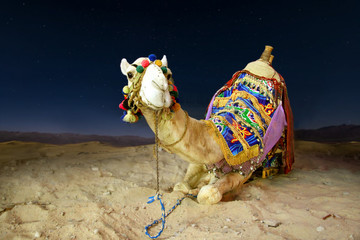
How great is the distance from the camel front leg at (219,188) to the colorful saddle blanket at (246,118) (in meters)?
0.15

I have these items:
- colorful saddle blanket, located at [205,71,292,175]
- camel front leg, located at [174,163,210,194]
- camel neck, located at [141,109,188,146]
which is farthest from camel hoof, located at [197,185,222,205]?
camel neck, located at [141,109,188,146]

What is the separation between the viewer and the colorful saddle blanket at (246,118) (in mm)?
2805

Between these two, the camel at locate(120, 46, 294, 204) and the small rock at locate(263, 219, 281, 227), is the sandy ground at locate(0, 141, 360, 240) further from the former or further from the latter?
the camel at locate(120, 46, 294, 204)

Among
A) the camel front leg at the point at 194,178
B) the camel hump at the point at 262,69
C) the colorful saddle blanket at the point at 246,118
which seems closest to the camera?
the colorful saddle blanket at the point at 246,118

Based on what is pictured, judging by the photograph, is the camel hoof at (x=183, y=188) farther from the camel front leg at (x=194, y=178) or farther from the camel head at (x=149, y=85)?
the camel head at (x=149, y=85)

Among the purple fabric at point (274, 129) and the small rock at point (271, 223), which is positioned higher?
the purple fabric at point (274, 129)

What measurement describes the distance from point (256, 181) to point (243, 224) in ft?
5.05

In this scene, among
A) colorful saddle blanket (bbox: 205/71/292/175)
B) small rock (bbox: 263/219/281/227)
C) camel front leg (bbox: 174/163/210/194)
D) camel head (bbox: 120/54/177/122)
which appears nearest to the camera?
camel head (bbox: 120/54/177/122)

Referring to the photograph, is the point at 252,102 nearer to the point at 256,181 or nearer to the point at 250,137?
the point at 250,137

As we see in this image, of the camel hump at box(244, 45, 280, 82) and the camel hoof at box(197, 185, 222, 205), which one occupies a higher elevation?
the camel hump at box(244, 45, 280, 82)

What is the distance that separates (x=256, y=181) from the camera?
3627mm

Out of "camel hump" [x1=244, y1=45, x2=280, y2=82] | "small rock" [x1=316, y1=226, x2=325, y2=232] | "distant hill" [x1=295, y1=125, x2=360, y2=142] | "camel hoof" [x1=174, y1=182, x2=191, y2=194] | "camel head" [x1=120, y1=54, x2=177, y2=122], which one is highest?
"camel hump" [x1=244, y1=45, x2=280, y2=82]

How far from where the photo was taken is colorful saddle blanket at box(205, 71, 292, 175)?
2.80m

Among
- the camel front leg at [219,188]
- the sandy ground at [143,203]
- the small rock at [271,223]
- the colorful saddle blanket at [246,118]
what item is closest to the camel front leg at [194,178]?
the sandy ground at [143,203]
